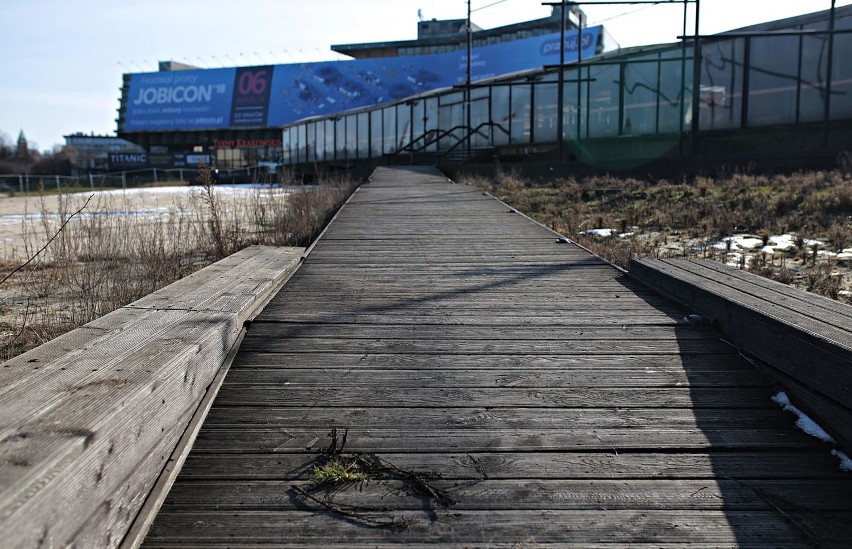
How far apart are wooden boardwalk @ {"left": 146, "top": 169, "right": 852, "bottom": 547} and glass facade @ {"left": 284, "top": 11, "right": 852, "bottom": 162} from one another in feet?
66.5

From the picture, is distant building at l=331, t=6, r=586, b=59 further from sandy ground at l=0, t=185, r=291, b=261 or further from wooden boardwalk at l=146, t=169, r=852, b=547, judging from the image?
wooden boardwalk at l=146, t=169, r=852, b=547

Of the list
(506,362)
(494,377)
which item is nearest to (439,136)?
(506,362)

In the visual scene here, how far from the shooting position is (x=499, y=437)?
3.03 metres

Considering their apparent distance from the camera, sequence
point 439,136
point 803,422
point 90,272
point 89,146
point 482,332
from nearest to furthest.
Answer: point 803,422
point 482,332
point 90,272
point 439,136
point 89,146

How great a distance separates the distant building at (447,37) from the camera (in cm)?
8706

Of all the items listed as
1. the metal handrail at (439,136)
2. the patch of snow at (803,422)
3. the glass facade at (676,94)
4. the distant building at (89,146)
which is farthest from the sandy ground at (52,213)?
the distant building at (89,146)

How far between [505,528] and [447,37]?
96826mm

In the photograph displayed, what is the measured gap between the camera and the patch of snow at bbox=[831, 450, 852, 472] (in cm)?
282

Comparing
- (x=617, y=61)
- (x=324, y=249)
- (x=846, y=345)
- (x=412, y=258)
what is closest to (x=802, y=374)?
(x=846, y=345)

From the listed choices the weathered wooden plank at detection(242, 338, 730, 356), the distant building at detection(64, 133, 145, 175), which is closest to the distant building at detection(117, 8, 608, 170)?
the distant building at detection(64, 133, 145, 175)

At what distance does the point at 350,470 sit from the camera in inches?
108

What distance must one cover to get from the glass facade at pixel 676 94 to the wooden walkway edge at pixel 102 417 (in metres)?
21.7

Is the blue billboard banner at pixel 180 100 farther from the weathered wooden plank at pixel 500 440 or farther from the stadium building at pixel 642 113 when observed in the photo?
the weathered wooden plank at pixel 500 440

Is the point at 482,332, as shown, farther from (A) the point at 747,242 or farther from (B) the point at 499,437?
(A) the point at 747,242
